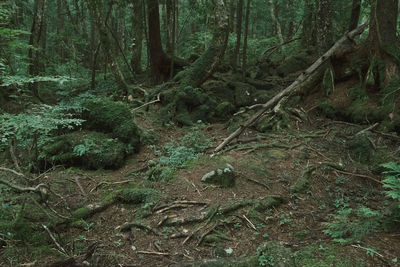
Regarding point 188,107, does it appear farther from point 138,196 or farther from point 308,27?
point 308,27

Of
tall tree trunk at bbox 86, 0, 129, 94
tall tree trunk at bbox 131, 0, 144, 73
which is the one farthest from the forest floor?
tall tree trunk at bbox 131, 0, 144, 73

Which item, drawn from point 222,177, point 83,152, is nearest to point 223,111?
point 222,177

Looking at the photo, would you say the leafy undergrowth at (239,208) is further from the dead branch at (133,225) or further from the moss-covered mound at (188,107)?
the moss-covered mound at (188,107)

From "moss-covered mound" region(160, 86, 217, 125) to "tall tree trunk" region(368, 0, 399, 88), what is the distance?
17.0ft

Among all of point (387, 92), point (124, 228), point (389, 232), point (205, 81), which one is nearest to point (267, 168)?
point (389, 232)

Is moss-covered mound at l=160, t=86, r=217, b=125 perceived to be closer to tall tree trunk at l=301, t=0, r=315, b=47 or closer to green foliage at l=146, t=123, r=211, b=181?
green foliage at l=146, t=123, r=211, b=181

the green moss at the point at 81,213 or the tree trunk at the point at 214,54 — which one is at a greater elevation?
the tree trunk at the point at 214,54

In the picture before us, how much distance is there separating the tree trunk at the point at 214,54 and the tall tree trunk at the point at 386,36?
482 centimetres

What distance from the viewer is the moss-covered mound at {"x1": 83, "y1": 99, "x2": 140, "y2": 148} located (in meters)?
7.50

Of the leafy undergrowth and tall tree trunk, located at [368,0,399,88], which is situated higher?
tall tree trunk, located at [368,0,399,88]

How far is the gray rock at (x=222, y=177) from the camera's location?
221 inches

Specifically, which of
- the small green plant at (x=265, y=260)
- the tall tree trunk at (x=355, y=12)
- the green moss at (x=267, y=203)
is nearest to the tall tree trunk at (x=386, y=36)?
the tall tree trunk at (x=355, y=12)

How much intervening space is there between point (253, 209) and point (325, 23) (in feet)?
29.0

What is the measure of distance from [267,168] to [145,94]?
257 inches
